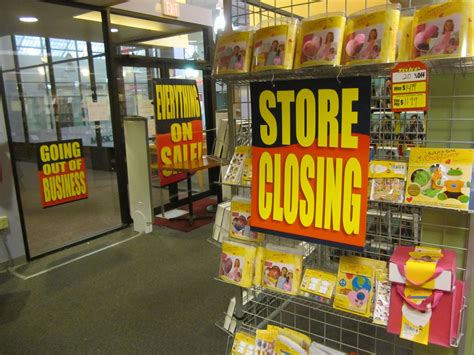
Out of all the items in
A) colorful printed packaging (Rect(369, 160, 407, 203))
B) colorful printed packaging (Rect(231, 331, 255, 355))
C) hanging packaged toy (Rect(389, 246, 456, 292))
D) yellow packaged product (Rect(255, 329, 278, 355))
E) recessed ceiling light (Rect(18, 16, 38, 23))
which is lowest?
colorful printed packaging (Rect(231, 331, 255, 355))

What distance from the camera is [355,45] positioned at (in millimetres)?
1211

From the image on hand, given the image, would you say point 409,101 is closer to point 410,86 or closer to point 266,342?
point 410,86

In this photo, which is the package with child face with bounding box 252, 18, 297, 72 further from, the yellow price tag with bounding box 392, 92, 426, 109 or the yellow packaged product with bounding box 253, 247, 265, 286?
the yellow packaged product with bounding box 253, 247, 265, 286

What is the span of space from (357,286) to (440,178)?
49cm

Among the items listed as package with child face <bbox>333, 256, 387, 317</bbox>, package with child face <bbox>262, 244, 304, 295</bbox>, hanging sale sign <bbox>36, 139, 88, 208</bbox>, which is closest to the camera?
package with child face <bbox>333, 256, 387, 317</bbox>

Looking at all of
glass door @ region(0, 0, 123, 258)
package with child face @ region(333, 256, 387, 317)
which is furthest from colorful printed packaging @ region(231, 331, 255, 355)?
glass door @ region(0, 0, 123, 258)

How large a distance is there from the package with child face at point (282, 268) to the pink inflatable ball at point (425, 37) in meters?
0.87

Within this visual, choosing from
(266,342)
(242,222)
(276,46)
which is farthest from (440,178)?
(266,342)

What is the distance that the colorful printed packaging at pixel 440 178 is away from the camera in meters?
1.19

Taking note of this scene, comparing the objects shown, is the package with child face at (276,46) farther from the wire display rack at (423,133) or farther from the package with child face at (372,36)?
the package with child face at (372,36)

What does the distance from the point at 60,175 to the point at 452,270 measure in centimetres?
373

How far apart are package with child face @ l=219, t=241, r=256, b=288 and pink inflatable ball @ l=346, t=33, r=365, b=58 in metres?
0.88

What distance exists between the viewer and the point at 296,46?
4.44 feet

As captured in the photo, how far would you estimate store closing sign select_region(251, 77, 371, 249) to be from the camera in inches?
52.2
